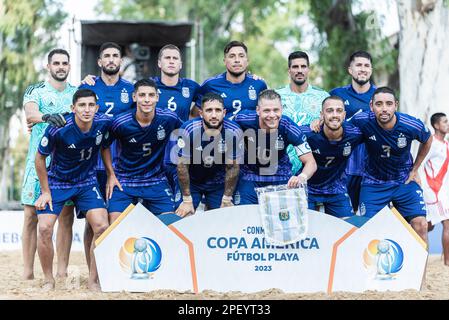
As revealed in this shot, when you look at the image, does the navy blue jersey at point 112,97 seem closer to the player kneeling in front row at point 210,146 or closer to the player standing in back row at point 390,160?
the player kneeling in front row at point 210,146

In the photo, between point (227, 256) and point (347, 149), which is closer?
point (227, 256)

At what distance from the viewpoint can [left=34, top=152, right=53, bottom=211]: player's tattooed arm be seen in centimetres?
829

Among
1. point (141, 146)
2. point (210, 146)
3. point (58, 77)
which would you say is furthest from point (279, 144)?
point (58, 77)

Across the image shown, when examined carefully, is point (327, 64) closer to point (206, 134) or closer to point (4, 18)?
point (4, 18)

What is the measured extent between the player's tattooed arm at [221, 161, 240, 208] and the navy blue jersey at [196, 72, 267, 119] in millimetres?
903

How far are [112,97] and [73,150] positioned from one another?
3.54 feet

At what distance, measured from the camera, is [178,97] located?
9352 mm

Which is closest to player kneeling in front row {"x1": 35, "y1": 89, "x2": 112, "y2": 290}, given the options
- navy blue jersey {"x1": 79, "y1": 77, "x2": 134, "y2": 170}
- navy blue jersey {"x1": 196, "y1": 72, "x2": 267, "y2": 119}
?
navy blue jersey {"x1": 79, "y1": 77, "x2": 134, "y2": 170}

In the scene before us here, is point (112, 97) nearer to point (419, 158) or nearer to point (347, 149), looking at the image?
Result: point (347, 149)

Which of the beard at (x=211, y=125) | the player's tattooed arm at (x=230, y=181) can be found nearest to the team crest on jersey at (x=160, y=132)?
the beard at (x=211, y=125)

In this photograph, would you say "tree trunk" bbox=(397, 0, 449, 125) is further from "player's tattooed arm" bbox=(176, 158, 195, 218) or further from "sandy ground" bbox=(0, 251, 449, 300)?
"player's tattooed arm" bbox=(176, 158, 195, 218)

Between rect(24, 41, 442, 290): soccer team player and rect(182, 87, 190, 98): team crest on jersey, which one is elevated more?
rect(182, 87, 190, 98): team crest on jersey

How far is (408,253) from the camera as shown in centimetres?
818
